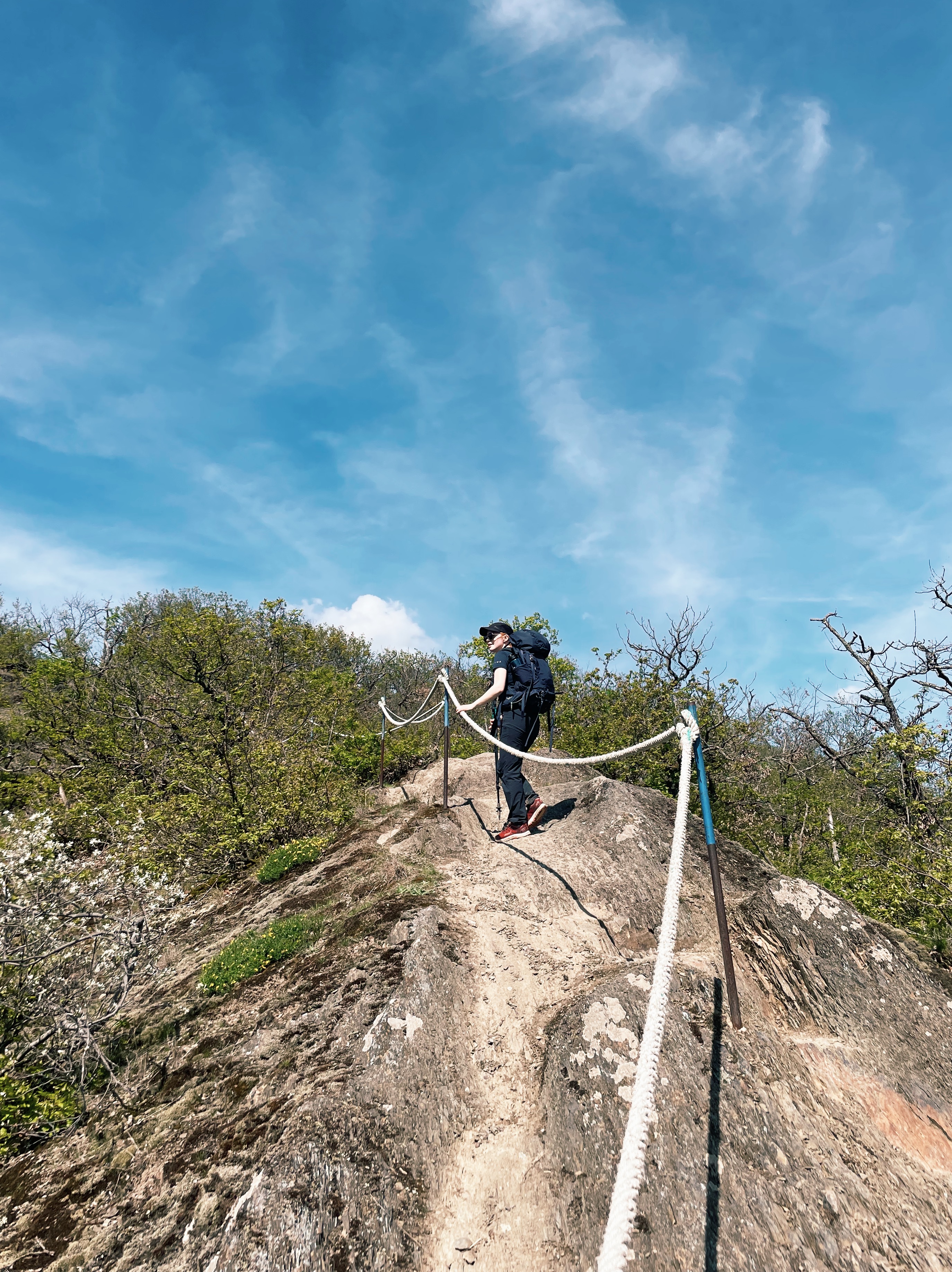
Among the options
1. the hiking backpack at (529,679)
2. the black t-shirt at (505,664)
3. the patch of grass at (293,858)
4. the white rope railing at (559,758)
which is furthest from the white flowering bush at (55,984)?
the hiking backpack at (529,679)

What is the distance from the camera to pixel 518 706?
7.63 m

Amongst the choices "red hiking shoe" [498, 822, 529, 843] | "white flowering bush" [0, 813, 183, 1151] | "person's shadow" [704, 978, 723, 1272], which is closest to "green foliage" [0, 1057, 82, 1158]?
"white flowering bush" [0, 813, 183, 1151]

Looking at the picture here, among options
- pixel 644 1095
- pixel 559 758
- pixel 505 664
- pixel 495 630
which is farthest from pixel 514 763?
pixel 644 1095

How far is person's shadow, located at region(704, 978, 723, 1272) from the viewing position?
2588 mm

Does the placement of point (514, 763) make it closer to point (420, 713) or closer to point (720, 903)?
point (420, 713)

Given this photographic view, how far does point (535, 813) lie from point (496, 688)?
5.89 ft

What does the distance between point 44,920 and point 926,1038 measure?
25.3 ft

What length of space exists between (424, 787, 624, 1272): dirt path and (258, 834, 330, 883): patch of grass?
8.30 feet

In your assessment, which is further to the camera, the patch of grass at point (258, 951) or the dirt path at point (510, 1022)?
the patch of grass at point (258, 951)

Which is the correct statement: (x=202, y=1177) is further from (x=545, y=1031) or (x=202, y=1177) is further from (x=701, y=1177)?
(x=701, y=1177)

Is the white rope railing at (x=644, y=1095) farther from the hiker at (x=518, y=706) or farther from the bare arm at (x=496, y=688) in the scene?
the hiker at (x=518, y=706)

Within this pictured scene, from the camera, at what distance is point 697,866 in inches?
253

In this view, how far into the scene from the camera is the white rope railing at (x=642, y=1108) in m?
1.63

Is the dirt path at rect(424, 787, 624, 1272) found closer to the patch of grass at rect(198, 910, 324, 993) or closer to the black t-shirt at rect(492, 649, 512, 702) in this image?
the patch of grass at rect(198, 910, 324, 993)
